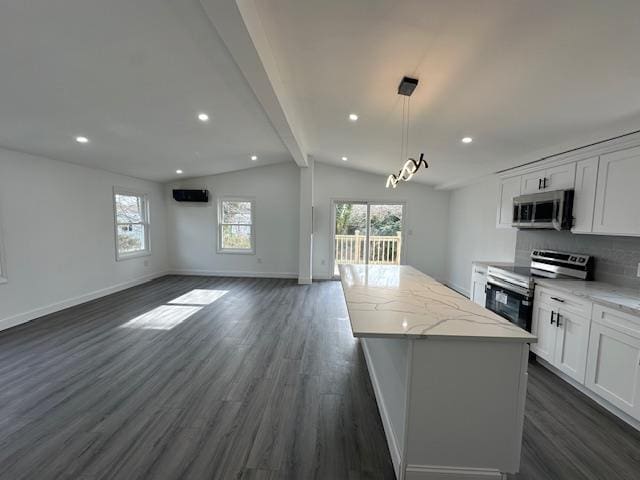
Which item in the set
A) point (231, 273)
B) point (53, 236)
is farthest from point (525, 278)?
point (53, 236)

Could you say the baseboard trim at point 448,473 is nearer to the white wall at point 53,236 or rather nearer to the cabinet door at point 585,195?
the cabinet door at point 585,195

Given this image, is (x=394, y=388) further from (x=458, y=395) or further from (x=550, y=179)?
(x=550, y=179)

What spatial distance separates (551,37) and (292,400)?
9.62 ft

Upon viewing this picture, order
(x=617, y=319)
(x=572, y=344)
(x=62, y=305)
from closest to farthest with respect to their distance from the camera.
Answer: (x=617, y=319)
(x=572, y=344)
(x=62, y=305)

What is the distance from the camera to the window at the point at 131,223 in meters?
5.24

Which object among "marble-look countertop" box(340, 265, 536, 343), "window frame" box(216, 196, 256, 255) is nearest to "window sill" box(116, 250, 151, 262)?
"window frame" box(216, 196, 256, 255)

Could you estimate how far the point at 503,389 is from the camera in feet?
4.58

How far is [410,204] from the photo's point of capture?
6223 mm

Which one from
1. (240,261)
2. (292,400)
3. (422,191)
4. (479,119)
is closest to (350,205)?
(422,191)

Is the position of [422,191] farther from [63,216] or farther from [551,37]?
[63,216]

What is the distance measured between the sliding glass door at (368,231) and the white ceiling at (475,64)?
10.1 feet

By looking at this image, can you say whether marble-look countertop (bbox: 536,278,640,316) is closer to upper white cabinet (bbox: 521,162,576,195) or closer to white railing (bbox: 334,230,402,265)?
upper white cabinet (bbox: 521,162,576,195)

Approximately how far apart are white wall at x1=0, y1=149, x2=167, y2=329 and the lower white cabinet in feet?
19.7

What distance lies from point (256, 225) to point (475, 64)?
5.34 m
